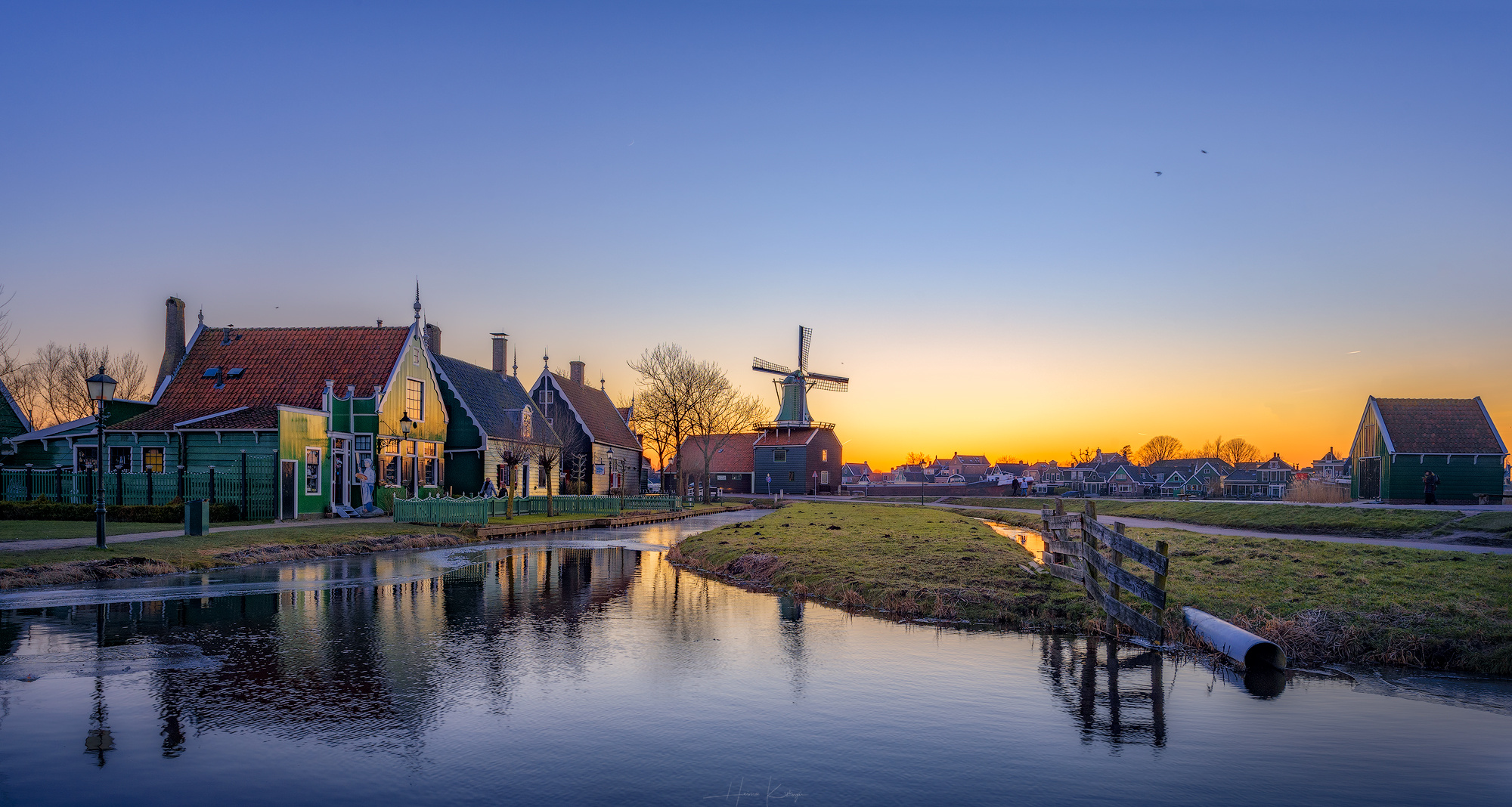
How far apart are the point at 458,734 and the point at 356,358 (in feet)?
113

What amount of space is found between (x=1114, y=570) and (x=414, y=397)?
113 ft

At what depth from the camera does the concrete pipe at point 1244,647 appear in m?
10.5

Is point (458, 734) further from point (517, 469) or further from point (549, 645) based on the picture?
point (517, 469)

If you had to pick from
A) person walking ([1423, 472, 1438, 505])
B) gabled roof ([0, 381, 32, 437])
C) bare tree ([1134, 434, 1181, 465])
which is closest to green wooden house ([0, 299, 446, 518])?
gabled roof ([0, 381, 32, 437])

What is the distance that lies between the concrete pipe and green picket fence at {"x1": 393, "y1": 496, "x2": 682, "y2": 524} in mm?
25854

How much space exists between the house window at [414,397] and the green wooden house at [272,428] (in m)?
0.07

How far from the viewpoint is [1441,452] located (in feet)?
145

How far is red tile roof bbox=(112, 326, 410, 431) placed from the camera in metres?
35.8

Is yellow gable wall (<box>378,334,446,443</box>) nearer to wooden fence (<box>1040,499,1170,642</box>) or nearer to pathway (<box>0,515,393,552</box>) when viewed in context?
pathway (<box>0,515,393,552</box>)

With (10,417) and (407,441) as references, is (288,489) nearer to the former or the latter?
(407,441)

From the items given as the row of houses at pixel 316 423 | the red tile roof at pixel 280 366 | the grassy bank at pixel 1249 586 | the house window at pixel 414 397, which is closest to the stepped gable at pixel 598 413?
the row of houses at pixel 316 423

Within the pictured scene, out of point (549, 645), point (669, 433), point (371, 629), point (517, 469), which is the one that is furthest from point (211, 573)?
point (669, 433)

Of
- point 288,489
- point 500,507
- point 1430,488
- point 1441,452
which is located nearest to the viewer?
point 288,489

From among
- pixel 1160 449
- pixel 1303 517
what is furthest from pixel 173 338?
pixel 1160 449
